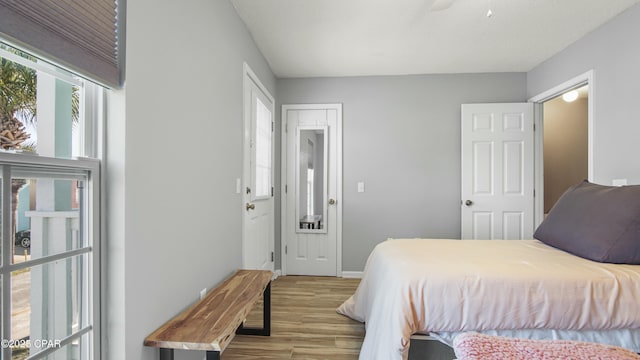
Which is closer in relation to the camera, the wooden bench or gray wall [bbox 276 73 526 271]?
the wooden bench

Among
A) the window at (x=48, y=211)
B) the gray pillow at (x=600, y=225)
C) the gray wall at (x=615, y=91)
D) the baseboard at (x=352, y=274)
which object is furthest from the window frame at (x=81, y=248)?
the gray wall at (x=615, y=91)

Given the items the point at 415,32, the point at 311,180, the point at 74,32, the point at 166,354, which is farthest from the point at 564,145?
the point at 74,32

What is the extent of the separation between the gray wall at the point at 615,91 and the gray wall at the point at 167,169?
2950mm

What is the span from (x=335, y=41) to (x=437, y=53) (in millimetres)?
1088

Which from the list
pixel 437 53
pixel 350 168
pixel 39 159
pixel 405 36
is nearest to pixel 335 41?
pixel 405 36

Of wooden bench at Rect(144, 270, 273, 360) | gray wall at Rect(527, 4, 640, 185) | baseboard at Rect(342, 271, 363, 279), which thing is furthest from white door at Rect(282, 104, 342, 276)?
gray wall at Rect(527, 4, 640, 185)

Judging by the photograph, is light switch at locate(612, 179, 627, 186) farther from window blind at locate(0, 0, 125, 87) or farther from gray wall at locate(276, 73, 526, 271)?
window blind at locate(0, 0, 125, 87)

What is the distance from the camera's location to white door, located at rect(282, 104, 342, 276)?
368 centimetres

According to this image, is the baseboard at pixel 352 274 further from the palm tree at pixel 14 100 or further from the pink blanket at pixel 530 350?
the palm tree at pixel 14 100

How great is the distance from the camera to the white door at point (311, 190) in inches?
145

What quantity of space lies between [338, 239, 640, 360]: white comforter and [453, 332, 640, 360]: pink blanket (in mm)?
657

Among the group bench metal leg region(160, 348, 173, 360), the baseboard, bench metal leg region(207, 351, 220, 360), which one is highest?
bench metal leg region(207, 351, 220, 360)

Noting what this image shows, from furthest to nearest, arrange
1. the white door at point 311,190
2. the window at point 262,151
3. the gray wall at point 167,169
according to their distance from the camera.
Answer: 1. the white door at point 311,190
2. the window at point 262,151
3. the gray wall at point 167,169

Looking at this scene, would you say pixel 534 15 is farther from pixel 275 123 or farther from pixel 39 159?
pixel 39 159
